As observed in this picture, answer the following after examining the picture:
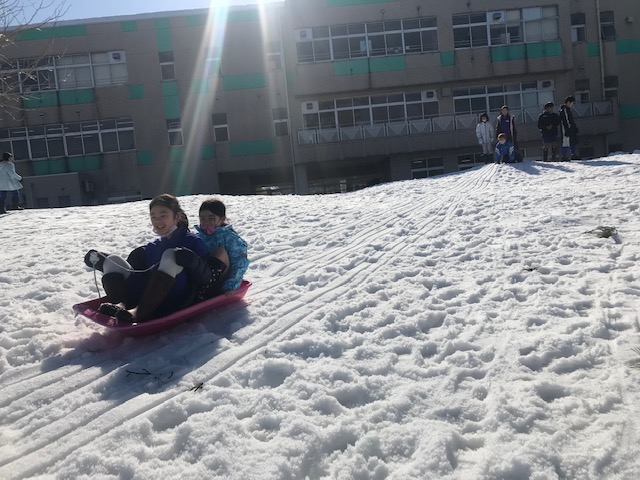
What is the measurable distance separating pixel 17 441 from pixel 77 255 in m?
4.99

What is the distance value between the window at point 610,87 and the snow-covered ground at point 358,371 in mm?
26739

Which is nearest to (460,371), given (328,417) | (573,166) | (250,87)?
(328,417)

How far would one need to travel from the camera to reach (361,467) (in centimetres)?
253

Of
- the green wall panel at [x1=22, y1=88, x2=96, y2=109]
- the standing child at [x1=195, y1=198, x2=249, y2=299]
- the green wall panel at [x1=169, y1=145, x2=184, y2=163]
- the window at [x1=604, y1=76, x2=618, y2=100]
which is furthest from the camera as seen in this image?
the window at [x1=604, y1=76, x2=618, y2=100]

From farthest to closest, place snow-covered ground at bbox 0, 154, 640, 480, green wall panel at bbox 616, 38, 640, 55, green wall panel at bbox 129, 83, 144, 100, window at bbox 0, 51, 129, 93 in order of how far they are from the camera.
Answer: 1. green wall panel at bbox 616, 38, 640, 55
2. green wall panel at bbox 129, 83, 144, 100
3. window at bbox 0, 51, 129, 93
4. snow-covered ground at bbox 0, 154, 640, 480

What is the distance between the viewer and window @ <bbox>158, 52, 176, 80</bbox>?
28484 mm

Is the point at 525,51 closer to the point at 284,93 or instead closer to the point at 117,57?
the point at 284,93

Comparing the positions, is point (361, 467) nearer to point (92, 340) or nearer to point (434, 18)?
point (92, 340)

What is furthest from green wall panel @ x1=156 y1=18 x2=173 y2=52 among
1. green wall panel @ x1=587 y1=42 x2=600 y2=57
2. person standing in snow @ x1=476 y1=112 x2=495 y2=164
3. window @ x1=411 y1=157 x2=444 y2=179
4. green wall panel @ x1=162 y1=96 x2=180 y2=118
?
green wall panel @ x1=587 y1=42 x2=600 y2=57

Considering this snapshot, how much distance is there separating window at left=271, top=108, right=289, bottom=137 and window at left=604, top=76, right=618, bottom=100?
17399mm

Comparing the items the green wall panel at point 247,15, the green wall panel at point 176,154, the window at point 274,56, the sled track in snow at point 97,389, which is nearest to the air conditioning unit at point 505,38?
the window at point 274,56

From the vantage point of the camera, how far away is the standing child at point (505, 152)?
15602 mm

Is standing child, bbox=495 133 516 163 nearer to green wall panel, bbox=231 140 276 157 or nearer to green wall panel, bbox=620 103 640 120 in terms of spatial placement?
green wall panel, bbox=231 140 276 157

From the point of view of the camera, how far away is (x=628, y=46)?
2980cm
